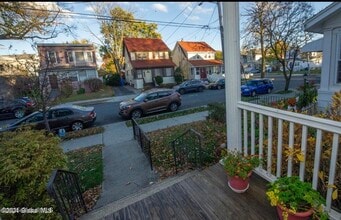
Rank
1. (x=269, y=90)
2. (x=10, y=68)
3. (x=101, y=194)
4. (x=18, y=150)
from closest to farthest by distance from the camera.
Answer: (x=18, y=150), (x=101, y=194), (x=10, y=68), (x=269, y=90)

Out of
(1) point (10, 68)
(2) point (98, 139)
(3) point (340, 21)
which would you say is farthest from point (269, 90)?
(1) point (10, 68)

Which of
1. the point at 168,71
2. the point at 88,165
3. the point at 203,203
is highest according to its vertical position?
the point at 168,71

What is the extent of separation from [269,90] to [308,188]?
16571 millimetres

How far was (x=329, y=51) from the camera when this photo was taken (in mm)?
5461

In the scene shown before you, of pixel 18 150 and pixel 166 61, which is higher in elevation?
pixel 166 61

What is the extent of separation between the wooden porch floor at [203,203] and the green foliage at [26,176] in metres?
0.98

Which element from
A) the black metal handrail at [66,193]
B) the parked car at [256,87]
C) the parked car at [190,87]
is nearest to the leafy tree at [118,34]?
the parked car at [190,87]

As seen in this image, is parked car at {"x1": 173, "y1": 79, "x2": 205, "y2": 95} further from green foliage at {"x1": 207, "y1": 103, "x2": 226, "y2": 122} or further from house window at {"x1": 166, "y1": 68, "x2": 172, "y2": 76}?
green foliage at {"x1": 207, "y1": 103, "x2": 226, "y2": 122}

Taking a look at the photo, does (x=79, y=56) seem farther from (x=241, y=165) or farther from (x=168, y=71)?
(x=241, y=165)

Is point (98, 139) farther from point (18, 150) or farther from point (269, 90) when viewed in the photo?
point (269, 90)

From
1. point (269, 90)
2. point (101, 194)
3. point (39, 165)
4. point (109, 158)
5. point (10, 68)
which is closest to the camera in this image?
point (39, 165)

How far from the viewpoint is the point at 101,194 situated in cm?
386

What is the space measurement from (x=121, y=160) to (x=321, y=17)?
6.53 m

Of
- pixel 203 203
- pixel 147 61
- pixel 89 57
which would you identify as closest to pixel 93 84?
pixel 89 57
